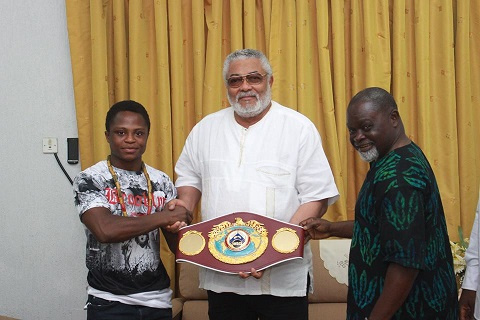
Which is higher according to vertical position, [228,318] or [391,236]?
[391,236]

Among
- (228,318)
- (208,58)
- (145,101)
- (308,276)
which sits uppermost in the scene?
(208,58)

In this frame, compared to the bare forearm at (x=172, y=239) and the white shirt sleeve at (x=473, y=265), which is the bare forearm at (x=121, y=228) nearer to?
the bare forearm at (x=172, y=239)

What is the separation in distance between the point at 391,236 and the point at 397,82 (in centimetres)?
222

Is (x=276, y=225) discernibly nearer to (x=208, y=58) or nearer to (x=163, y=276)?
(x=163, y=276)

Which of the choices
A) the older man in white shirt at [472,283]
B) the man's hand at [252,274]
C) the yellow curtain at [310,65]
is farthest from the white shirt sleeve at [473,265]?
the yellow curtain at [310,65]

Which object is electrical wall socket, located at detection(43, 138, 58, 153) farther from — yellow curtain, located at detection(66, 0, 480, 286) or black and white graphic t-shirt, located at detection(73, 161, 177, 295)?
black and white graphic t-shirt, located at detection(73, 161, 177, 295)

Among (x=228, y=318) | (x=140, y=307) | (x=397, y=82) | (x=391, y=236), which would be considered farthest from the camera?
(x=397, y=82)

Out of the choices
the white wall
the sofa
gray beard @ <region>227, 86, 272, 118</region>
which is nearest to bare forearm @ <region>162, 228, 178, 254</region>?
gray beard @ <region>227, 86, 272, 118</region>

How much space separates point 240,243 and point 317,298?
1367mm

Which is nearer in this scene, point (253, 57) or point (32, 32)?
point (253, 57)

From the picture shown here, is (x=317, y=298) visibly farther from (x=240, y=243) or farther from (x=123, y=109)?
(x=123, y=109)

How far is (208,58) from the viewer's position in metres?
3.92

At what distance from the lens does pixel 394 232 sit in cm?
186

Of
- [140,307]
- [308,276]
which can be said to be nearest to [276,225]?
[308,276]
